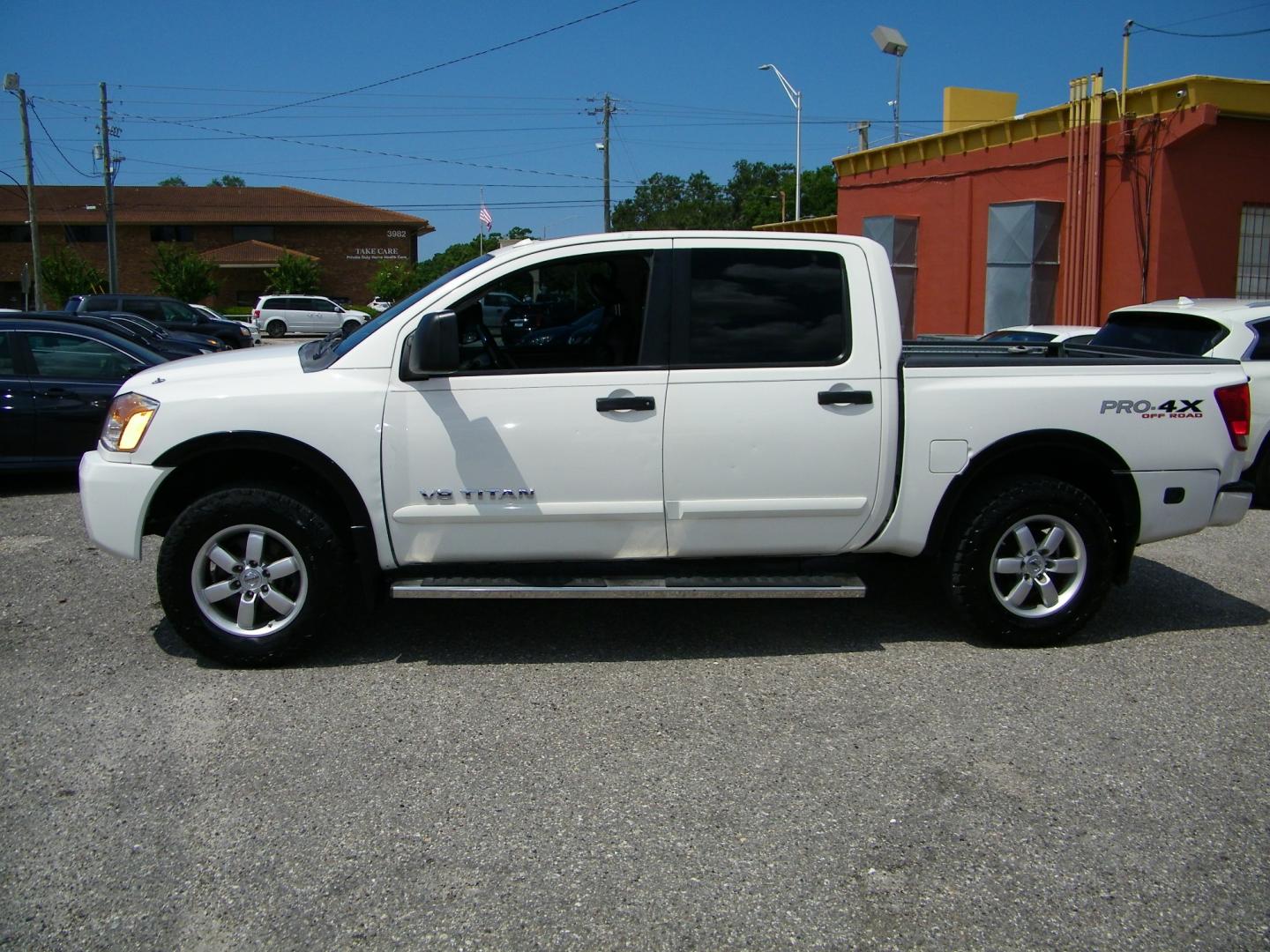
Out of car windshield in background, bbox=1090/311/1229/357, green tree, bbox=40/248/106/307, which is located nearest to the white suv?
green tree, bbox=40/248/106/307

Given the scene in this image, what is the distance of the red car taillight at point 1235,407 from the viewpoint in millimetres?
5441

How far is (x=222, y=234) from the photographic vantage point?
65.7 meters

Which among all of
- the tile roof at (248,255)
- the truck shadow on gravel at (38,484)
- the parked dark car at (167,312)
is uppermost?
the tile roof at (248,255)

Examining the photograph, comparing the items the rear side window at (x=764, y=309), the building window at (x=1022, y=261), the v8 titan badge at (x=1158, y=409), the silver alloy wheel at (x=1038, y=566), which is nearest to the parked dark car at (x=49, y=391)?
the rear side window at (x=764, y=309)

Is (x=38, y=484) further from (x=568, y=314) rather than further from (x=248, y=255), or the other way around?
(x=248, y=255)

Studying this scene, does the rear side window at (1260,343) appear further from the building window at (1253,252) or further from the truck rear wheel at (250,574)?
the building window at (1253,252)

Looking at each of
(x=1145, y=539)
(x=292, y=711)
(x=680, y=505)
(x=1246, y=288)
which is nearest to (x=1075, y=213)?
(x=1246, y=288)

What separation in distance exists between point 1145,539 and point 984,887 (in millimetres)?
2853

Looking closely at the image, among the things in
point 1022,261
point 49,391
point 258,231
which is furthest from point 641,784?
point 258,231

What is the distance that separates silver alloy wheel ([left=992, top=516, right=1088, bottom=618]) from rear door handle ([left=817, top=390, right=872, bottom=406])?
982 mm

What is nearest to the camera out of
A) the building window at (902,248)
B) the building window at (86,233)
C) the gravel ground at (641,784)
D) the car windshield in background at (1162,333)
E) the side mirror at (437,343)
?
the gravel ground at (641,784)

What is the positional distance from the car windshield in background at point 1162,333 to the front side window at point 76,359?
851 centimetres

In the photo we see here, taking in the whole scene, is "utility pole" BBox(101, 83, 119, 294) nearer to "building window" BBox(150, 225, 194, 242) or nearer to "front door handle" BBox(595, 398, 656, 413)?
"building window" BBox(150, 225, 194, 242)

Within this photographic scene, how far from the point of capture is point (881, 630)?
5.76m
